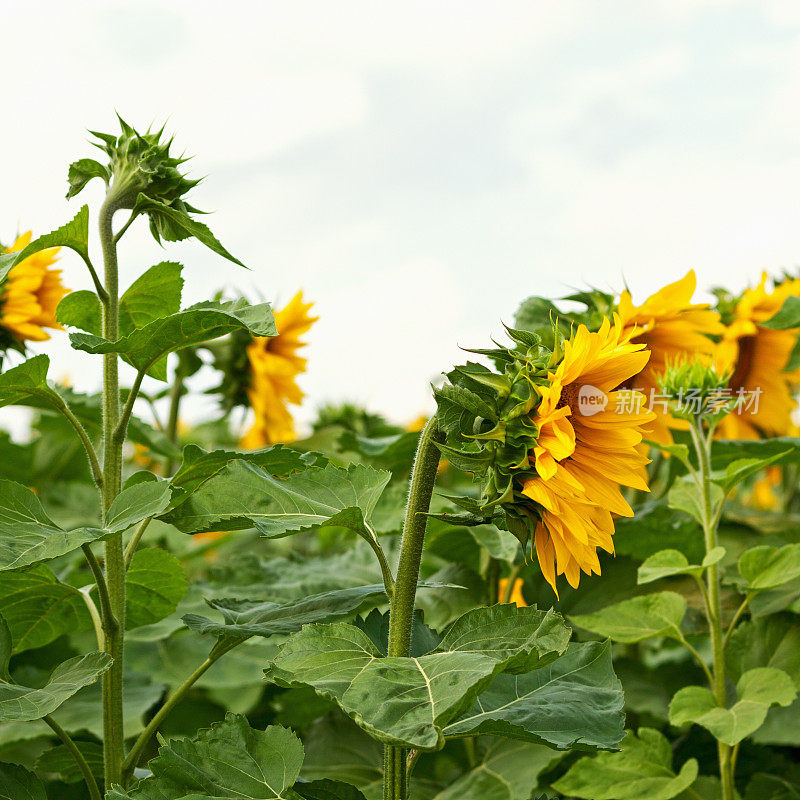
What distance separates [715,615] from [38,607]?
78cm

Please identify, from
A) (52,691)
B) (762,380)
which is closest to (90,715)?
(52,691)

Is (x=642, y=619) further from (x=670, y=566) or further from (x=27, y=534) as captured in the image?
(x=27, y=534)

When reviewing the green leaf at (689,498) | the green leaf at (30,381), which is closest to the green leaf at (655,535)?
the green leaf at (689,498)

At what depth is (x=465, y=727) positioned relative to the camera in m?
0.72

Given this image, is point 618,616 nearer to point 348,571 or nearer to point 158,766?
point 348,571

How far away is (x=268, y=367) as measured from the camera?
194 centimetres

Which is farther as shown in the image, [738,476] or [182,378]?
[182,378]

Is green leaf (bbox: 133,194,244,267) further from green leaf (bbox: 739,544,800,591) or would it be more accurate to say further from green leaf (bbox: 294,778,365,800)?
green leaf (bbox: 739,544,800,591)

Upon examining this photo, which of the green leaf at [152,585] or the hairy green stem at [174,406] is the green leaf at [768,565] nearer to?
the green leaf at [152,585]

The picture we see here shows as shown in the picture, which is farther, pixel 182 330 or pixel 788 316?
pixel 788 316

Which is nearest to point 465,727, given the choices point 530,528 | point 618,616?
point 530,528

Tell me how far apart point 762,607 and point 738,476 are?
0.25 meters

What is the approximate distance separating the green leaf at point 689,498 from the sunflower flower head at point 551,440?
436 millimetres

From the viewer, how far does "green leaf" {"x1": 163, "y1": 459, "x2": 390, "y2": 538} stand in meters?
0.79
